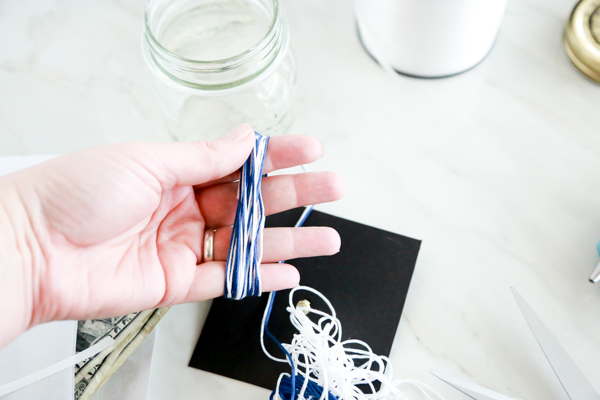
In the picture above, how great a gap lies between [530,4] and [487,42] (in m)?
0.16

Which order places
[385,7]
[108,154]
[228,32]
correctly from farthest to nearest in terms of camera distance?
[228,32]
[385,7]
[108,154]

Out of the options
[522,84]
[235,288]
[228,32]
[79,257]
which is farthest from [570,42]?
[79,257]

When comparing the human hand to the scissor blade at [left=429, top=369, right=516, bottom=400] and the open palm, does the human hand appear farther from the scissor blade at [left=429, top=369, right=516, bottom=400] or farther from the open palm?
the scissor blade at [left=429, top=369, right=516, bottom=400]

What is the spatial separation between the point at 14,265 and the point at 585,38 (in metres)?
0.82

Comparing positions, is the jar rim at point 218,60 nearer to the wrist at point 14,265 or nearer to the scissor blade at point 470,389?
the wrist at point 14,265

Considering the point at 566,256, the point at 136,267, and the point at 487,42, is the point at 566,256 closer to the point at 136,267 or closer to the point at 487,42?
the point at 487,42

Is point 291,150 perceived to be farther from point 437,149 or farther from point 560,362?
point 560,362

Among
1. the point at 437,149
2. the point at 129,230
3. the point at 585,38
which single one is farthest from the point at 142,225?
the point at 585,38

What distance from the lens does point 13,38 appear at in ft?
2.95

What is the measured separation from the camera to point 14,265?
0.52m

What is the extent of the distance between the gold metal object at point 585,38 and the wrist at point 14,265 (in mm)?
786

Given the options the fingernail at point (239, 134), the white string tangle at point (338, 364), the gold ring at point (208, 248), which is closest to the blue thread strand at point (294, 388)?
the white string tangle at point (338, 364)

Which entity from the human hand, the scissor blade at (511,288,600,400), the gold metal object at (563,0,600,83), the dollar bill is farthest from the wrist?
the gold metal object at (563,0,600,83)

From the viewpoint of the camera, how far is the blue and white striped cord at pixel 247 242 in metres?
0.61
